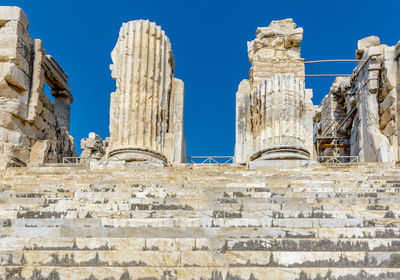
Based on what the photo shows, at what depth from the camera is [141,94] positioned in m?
9.23

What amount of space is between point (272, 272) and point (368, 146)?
10669mm

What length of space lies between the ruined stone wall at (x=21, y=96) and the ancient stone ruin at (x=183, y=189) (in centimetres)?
3

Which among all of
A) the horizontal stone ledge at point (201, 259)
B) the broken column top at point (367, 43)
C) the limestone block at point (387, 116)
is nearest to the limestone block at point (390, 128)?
the limestone block at point (387, 116)

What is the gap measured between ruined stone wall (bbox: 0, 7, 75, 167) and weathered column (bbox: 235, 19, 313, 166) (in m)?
5.10

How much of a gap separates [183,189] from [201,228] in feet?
4.76

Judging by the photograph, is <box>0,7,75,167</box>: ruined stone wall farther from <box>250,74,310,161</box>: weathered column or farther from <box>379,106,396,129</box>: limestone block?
<box>379,106,396,129</box>: limestone block

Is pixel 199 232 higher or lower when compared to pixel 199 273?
higher

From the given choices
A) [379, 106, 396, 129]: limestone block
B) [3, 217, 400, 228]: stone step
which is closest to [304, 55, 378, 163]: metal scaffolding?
[379, 106, 396, 129]: limestone block

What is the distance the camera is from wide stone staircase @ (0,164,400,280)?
364cm

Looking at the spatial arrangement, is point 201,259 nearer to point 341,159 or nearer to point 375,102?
point 375,102

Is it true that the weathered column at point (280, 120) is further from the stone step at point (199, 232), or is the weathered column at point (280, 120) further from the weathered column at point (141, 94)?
the stone step at point (199, 232)

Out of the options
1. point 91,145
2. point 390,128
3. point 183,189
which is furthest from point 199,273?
point 91,145

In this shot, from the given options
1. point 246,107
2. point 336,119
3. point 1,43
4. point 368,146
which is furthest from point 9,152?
point 336,119

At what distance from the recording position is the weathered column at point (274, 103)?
898 cm
